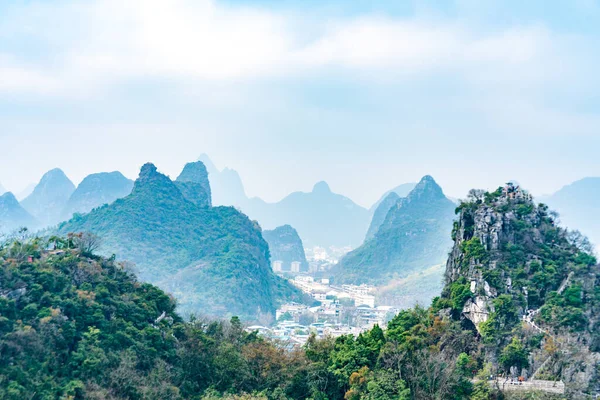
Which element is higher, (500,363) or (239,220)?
(239,220)

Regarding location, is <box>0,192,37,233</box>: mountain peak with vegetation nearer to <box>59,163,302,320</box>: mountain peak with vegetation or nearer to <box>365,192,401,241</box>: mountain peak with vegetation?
<box>59,163,302,320</box>: mountain peak with vegetation

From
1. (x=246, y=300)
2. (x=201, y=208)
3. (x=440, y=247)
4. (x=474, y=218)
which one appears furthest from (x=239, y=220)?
(x=474, y=218)

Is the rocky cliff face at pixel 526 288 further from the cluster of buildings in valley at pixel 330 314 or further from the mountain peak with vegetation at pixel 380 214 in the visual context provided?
the mountain peak with vegetation at pixel 380 214

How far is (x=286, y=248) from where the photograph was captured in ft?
438

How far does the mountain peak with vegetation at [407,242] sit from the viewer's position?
349ft

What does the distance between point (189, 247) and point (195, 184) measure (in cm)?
1403

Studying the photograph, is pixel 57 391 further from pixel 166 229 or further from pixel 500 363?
pixel 166 229

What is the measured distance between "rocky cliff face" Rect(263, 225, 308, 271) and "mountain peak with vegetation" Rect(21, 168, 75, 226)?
4551 cm

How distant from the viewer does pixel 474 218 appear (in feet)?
99.9

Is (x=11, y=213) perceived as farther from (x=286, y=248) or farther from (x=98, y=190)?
(x=286, y=248)

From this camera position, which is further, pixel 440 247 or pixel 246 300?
pixel 440 247

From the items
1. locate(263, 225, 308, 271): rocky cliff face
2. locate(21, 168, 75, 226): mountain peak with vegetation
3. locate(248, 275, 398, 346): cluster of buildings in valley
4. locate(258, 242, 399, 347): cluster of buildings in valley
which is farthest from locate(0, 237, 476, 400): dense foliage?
locate(21, 168, 75, 226): mountain peak with vegetation

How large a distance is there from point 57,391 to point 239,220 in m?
61.7

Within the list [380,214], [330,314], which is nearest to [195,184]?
[330,314]
